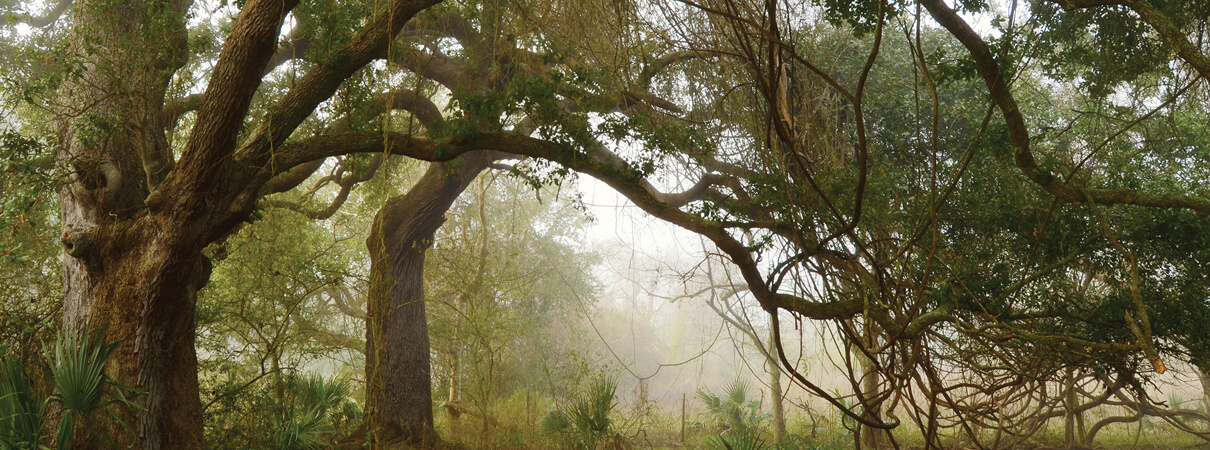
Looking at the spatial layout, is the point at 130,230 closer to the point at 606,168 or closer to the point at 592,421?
the point at 606,168

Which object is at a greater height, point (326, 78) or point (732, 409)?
point (326, 78)

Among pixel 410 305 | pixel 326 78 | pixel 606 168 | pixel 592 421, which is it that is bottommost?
pixel 592 421

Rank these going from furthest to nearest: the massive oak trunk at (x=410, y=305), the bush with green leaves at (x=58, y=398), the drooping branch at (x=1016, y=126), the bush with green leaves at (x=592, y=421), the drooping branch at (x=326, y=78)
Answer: the massive oak trunk at (x=410, y=305), the bush with green leaves at (x=592, y=421), the drooping branch at (x=326, y=78), the bush with green leaves at (x=58, y=398), the drooping branch at (x=1016, y=126)

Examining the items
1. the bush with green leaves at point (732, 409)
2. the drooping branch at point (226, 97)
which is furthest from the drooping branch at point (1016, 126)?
the bush with green leaves at point (732, 409)

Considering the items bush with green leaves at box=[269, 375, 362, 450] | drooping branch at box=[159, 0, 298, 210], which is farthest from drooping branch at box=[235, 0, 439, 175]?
bush with green leaves at box=[269, 375, 362, 450]

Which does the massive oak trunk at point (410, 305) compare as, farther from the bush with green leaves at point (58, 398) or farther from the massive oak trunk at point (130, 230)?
the bush with green leaves at point (58, 398)

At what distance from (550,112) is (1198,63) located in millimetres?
3294

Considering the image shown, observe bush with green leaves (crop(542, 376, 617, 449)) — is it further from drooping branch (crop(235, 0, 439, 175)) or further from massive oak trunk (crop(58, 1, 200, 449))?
drooping branch (crop(235, 0, 439, 175))

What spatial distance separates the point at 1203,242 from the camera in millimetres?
4539

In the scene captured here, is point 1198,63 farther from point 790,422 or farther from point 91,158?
point 790,422

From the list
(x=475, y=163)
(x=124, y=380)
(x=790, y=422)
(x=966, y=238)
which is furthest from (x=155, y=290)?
(x=790, y=422)

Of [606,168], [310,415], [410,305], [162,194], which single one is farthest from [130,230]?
[410,305]

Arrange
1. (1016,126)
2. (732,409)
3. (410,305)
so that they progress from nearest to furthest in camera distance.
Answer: (1016,126) → (410,305) → (732,409)

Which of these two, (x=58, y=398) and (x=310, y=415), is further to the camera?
(x=310, y=415)
